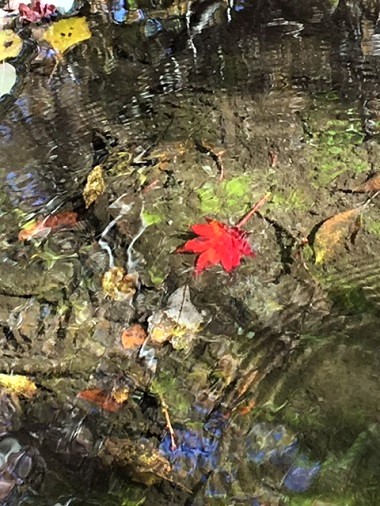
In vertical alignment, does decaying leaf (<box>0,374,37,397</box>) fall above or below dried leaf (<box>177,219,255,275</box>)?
below

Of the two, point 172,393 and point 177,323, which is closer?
point 172,393

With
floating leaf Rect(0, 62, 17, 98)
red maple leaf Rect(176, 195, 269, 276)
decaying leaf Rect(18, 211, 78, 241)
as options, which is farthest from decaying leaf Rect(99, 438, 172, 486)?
floating leaf Rect(0, 62, 17, 98)

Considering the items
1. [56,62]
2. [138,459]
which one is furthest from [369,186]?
[56,62]

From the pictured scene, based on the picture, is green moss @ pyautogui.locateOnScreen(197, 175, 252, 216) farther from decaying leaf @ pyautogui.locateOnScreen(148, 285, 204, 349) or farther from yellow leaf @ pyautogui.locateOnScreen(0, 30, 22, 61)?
yellow leaf @ pyautogui.locateOnScreen(0, 30, 22, 61)

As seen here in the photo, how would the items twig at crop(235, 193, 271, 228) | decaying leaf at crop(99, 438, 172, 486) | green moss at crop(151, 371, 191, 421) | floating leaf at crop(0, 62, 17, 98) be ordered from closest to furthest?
decaying leaf at crop(99, 438, 172, 486) → green moss at crop(151, 371, 191, 421) → twig at crop(235, 193, 271, 228) → floating leaf at crop(0, 62, 17, 98)

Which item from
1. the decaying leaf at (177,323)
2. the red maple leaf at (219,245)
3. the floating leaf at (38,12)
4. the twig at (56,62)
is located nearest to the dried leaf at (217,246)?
the red maple leaf at (219,245)

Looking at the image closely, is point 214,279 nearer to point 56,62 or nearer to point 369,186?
point 369,186

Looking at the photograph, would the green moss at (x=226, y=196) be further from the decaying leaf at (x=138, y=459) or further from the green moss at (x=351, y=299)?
the decaying leaf at (x=138, y=459)
